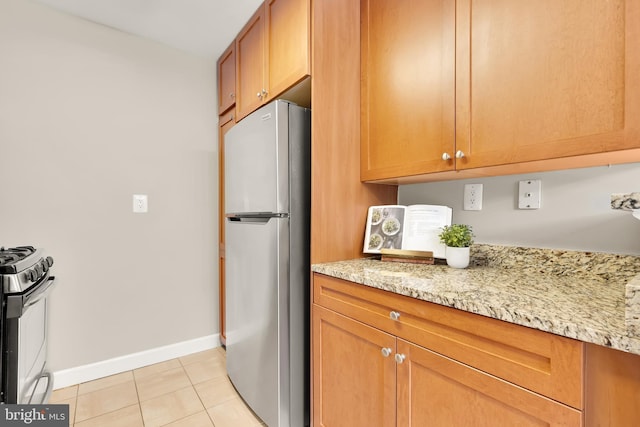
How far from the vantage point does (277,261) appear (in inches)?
54.1

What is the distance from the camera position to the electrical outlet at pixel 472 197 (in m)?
1.35

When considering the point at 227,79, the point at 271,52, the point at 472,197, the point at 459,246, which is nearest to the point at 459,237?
the point at 459,246

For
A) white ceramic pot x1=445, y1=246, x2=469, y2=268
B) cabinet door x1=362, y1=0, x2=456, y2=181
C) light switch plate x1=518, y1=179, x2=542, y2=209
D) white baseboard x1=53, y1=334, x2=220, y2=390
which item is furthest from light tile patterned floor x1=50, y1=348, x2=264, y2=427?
light switch plate x1=518, y1=179, x2=542, y2=209

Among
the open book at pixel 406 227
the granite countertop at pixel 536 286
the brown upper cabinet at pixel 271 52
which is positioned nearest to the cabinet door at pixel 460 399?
the granite countertop at pixel 536 286

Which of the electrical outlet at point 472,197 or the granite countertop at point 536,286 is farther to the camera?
the electrical outlet at point 472,197

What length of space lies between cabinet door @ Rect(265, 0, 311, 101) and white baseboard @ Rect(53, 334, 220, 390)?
1937 millimetres

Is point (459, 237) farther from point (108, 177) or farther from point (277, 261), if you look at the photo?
point (108, 177)

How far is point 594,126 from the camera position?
83 cm

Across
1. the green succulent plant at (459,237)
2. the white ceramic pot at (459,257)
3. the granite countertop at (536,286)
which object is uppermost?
the green succulent plant at (459,237)

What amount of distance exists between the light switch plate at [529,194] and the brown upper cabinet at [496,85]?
120 millimetres

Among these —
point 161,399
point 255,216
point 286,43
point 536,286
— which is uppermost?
point 286,43

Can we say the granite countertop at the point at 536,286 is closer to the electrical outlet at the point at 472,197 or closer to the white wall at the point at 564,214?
the white wall at the point at 564,214

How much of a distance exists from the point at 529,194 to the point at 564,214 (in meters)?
0.14

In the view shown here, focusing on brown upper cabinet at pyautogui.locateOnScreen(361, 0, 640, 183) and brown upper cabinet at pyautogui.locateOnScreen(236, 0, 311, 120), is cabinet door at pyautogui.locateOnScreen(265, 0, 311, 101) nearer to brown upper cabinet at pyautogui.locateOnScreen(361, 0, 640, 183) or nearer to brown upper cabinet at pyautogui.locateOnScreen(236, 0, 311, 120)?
brown upper cabinet at pyautogui.locateOnScreen(236, 0, 311, 120)
